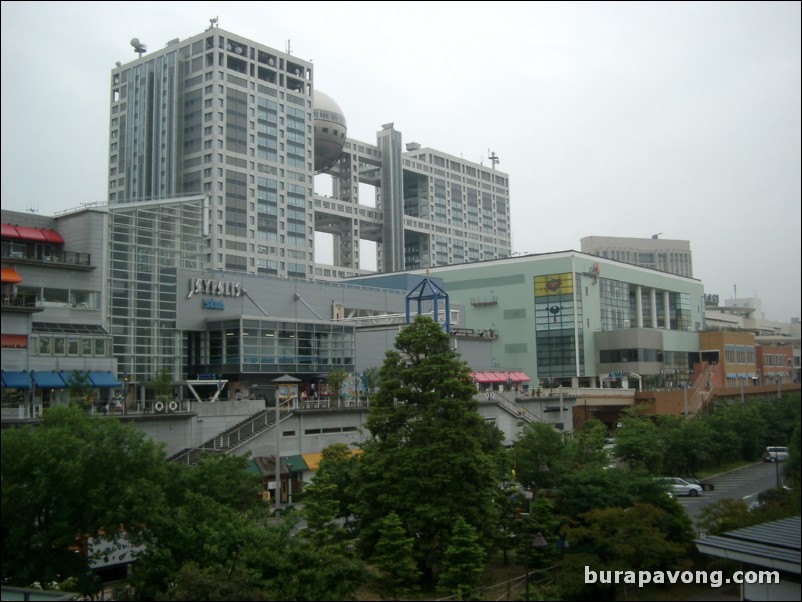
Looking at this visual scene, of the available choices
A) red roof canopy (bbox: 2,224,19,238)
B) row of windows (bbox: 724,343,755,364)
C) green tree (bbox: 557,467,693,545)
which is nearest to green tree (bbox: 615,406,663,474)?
green tree (bbox: 557,467,693,545)

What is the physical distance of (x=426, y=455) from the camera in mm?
28594

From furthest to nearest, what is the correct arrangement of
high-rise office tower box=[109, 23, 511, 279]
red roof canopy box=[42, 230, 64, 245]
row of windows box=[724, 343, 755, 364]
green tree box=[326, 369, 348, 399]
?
high-rise office tower box=[109, 23, 511, 279] → row of windows box=[724, 343, 755, 364] → green tree box=[326, 369, 348, 399] → red roof canopy box=[42, 230, 64, 245]

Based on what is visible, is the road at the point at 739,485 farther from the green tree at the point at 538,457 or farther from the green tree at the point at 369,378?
the green tree at the point at 369,378

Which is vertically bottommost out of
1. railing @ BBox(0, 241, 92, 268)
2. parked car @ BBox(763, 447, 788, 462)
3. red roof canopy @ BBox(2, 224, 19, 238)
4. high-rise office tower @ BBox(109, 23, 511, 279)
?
parked car @ BBox(763, 447, 788, 462)

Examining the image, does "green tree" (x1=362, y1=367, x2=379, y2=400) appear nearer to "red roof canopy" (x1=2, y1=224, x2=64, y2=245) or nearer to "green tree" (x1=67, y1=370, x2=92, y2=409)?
"red roof canopy" (x1=2, y1=224, x2=64, y2=245)

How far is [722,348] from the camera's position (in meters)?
102

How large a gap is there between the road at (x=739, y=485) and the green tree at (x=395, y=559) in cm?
Answer: 1940

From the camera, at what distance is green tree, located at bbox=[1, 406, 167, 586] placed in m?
22.4

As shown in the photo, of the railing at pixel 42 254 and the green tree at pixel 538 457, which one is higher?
the railing at pixel 42 254

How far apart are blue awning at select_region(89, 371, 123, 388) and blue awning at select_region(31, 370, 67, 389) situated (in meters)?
6.00

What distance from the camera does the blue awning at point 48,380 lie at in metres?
28.6

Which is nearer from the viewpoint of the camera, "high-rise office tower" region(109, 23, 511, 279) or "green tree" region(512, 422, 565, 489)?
"green tree" region(512, 422, 565, 489)

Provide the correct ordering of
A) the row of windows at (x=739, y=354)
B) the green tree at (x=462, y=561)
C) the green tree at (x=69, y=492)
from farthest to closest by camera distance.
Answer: the row of windows at (x=739, y=354) < the green tree at (x=462, y=561) < the green tree at (x=69, y=492)
